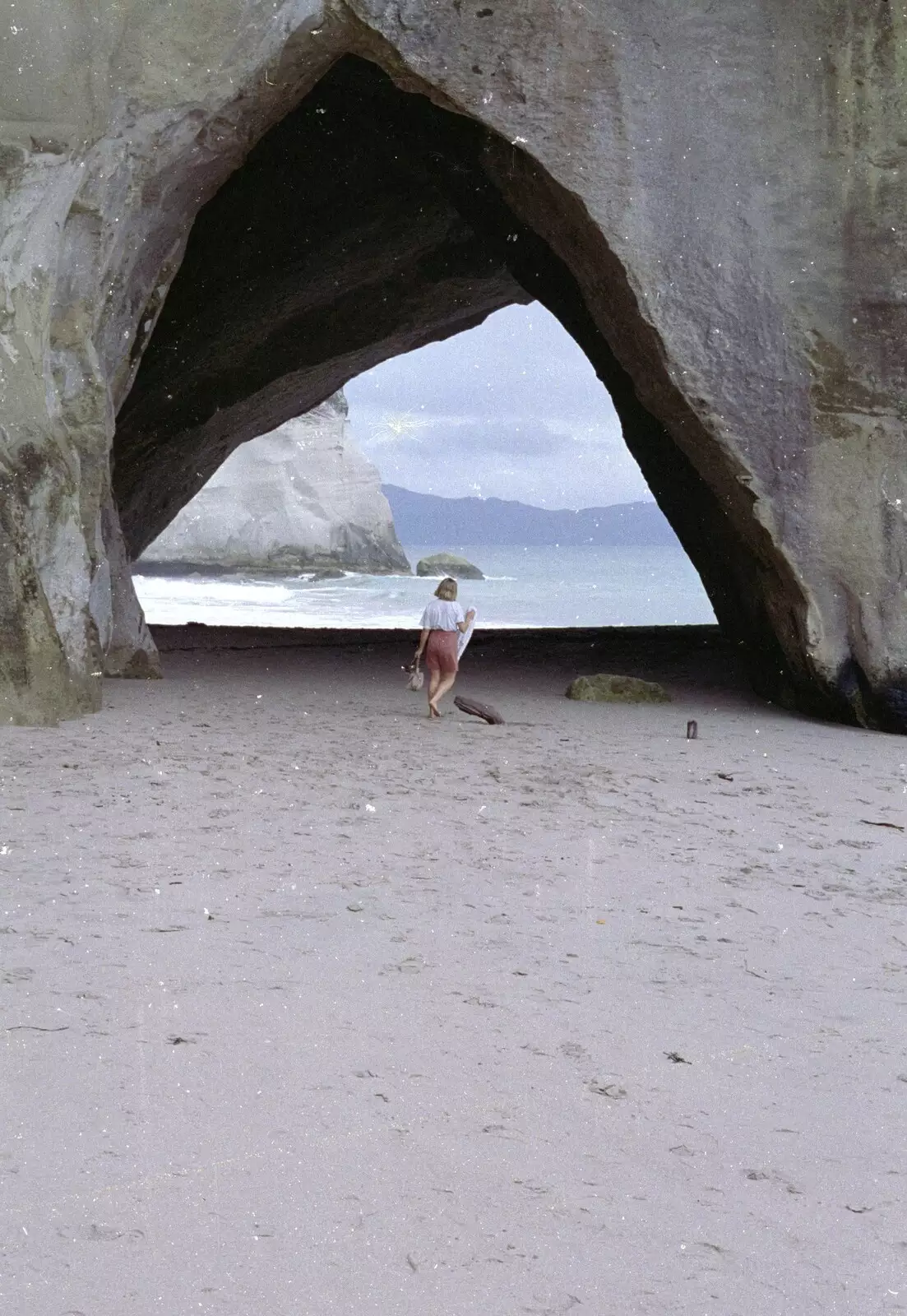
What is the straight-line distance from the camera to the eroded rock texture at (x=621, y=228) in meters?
6.62

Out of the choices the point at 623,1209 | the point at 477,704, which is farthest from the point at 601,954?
the point at 477,704

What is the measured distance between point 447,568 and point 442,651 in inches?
1851

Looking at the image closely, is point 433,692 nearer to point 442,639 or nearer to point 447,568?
point 442,639

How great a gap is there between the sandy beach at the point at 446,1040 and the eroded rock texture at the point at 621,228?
176 centimetres

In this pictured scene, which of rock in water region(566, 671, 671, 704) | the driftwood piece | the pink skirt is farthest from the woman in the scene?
rock in water region(566, 671, 671, 704)

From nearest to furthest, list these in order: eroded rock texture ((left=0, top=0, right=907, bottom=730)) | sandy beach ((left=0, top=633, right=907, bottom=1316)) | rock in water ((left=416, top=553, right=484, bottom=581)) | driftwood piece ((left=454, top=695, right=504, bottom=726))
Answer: sandy beach ((left=0, top=633, right=907, bottom=1316)) < eroded rock texture ((left=0, top=0, right=907, bottom=730)) < driftwood piece ((left=454, top=695, right=504, bottom=726)) < rock in water ((left=416, top=553, right=484, bottom=581))

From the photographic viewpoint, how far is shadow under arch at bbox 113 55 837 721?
7.78 metres

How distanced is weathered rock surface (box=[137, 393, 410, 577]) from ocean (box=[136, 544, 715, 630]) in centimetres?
140

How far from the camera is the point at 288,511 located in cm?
4756

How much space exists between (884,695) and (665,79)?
134 inches

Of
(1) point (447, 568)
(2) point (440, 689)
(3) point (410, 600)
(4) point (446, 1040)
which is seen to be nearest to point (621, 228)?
(2) point (440, 689)

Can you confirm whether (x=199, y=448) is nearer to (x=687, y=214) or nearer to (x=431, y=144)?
(x=431, y=144)

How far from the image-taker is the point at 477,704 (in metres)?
6.94

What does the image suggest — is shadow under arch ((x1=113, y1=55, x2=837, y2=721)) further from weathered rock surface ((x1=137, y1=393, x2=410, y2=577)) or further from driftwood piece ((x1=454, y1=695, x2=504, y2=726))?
weathered rock surface ((x1=137, y1=393, x2=410, y2=577))
